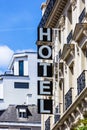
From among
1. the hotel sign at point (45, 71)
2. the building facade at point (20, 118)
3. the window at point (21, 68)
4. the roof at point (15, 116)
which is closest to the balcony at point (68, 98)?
the hotel sign at point (45, 71)

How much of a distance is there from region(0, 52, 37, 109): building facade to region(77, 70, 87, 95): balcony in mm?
50172

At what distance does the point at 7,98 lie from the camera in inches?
3273

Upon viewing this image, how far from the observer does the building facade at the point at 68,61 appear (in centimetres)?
3061

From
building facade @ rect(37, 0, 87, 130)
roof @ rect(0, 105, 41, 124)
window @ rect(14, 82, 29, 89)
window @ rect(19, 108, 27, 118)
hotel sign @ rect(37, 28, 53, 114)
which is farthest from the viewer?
window @ rect(14, 82, 29, 89)

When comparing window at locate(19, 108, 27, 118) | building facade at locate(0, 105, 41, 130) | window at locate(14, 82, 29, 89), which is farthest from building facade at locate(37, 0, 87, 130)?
window at locate(14, 82, 29, 89)

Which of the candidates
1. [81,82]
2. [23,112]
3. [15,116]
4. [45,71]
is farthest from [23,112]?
[81,82]

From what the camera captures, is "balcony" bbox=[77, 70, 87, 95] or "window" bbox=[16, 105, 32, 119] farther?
"window" bbox=[16, 105, 32, 119]

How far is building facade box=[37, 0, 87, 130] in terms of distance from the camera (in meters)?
30.6

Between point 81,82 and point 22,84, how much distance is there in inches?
2177

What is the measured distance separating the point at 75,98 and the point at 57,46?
8.17 meters

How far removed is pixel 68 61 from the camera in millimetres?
34906

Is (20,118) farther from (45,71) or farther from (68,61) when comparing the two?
(68,61)

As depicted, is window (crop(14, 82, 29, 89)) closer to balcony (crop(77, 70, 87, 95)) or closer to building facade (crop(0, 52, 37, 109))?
building facade (crop(0, 52, 37, 109))

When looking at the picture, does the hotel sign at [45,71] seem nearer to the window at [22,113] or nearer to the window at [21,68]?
the window at [22,113]
